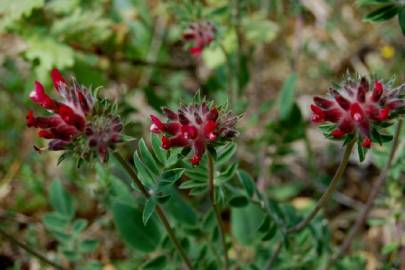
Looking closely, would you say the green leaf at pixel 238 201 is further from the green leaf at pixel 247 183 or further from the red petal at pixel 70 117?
the red petal at pixel 70 117

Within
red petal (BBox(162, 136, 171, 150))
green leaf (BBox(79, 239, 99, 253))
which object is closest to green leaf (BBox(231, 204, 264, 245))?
green leaf (BBox(79, 239, 99, 253))

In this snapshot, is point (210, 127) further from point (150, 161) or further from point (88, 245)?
point (88, 245)

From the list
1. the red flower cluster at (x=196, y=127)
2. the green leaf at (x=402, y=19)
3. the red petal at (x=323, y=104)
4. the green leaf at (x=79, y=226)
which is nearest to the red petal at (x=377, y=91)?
the red petal at (x=323, y=104)

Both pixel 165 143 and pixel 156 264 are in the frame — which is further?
pixel 156 264

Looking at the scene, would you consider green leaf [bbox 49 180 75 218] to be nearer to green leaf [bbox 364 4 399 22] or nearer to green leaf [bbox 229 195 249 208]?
green leaf [bbox 229 195 249 208]

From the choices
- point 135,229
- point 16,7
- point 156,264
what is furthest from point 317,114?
point 16,7
